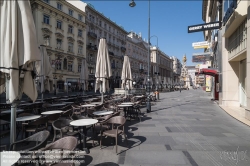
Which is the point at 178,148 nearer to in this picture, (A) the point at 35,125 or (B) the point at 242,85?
(A) the point at 35,125

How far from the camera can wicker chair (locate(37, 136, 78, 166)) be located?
281cm

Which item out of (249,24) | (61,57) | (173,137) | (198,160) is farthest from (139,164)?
(61,57)

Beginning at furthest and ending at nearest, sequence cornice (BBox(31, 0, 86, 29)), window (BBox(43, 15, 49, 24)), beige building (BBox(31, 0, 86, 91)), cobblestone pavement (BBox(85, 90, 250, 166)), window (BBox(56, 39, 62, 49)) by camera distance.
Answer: window (BBox(56, 39, 62, 49)) < window (BBox(43, 15, 49, 24)) < beige building (BBox(31, 0, 86, 91)) < cornice (BBox(31, 0, 86, 29)) < cobblestone pavement (BBox(85, 90, 250, 166))

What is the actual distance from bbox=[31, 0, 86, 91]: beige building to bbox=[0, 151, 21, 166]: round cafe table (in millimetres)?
27253

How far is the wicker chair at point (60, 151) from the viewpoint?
2811mm

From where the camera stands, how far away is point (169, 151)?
4.39 m

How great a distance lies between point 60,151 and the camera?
298 cm

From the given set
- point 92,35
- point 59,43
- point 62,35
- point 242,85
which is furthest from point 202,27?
point 92,35

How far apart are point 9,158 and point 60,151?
30.6 inches

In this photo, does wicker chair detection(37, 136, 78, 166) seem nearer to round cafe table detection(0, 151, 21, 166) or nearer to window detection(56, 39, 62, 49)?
round cafe table detection(0, 151, 21, 166)

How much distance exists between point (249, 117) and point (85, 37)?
123 ft

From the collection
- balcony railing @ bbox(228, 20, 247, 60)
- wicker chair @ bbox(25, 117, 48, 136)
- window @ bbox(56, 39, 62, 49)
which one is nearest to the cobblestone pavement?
wicker chair @ bbox(25, 117, 48, 136)

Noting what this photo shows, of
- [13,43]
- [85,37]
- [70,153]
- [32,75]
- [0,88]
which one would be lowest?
[70,153]

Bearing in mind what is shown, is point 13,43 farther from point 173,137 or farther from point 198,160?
point 173,137
